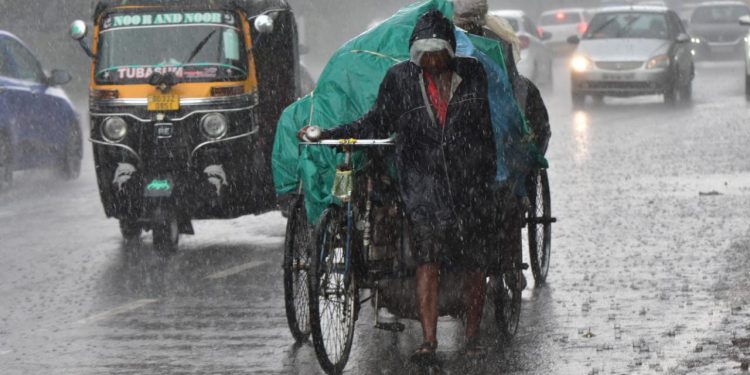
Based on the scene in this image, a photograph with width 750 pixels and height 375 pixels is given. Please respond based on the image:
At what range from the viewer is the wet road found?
8.28m

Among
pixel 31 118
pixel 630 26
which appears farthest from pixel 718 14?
pixel 31 118

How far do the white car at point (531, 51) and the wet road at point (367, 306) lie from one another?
17.3 m

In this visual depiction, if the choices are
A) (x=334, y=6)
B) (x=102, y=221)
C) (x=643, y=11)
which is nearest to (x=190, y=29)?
(x=102, y=221)

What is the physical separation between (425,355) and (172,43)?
19.6ft

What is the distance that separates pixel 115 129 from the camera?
1292cm

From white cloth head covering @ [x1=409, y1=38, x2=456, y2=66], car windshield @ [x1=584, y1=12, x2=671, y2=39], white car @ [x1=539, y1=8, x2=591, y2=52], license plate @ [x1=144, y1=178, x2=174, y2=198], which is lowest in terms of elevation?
white car @ [x1=539, y1=8, x2=591, y2=52]

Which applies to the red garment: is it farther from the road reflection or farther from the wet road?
the road reflection

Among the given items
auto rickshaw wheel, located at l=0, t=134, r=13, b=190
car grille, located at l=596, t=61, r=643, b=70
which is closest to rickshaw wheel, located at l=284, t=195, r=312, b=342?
auto rickshaw wheel, located at l=0, t=134, r=13, b=190

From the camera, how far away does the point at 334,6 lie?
57.4 metres

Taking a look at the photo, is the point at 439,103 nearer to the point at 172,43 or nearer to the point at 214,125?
the point at 214,125

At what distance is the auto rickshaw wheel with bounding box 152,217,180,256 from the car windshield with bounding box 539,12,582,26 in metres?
43.2

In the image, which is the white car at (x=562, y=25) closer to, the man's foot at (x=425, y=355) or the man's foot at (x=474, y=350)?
the man's foot at (x=474, y=350)

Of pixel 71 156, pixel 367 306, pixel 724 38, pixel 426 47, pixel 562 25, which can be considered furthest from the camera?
pixel 562 25

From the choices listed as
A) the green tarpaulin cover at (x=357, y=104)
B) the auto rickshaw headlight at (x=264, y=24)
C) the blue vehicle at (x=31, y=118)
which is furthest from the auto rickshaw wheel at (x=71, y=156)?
the green tarpaulin cover at (x=357, y=104)
